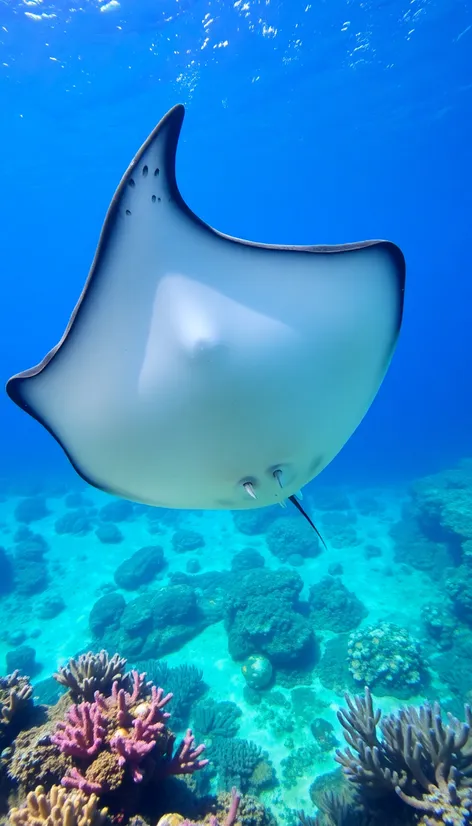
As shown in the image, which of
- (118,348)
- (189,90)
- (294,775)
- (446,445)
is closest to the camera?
(118,348)

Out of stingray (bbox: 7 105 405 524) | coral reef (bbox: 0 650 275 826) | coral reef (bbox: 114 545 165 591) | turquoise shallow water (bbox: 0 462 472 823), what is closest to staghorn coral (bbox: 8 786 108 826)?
coral reef (bbox: 0 650 275 826)

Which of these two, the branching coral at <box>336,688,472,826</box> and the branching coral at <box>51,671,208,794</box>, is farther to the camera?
the branching coral at <box>336,688,472,826</box>

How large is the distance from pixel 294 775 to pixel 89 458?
8.28 metres

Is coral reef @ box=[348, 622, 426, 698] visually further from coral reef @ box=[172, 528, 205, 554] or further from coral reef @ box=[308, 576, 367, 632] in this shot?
coral reef @ box=[172, 528, 205, 554]

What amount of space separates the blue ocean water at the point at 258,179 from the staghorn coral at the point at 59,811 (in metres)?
1.16

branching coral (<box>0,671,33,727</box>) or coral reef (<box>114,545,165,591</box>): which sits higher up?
branching coral (<box>0,671,33,727</box>)

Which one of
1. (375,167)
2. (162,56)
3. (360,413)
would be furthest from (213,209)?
(360,413)

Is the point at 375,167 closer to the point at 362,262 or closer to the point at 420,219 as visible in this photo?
the point at 420,219

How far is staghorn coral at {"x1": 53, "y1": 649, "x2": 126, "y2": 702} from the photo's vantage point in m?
4.17

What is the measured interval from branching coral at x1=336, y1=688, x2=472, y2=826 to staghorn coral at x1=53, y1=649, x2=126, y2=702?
2.55 m

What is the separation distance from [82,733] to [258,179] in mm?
44028

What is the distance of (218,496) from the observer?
3.52 m


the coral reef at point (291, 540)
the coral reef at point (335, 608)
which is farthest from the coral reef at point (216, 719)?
the coral reef at point (291, 540)

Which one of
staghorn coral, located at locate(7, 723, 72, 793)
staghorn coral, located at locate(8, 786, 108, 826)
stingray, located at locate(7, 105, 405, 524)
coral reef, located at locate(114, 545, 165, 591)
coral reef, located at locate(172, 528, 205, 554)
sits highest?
stingray, located at locate(7, 105, 405, 524)
